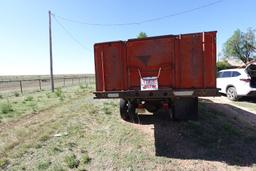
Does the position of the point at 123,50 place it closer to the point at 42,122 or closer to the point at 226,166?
the point at 226,166

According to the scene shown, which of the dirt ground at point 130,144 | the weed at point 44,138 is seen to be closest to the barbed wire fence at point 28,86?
the dirt ground at point 130,144

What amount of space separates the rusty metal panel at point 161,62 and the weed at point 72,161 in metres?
1.83

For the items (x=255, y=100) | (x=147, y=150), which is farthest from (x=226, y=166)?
(x=255, y=100)

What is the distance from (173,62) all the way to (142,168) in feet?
7.83

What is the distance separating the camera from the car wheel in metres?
13.3

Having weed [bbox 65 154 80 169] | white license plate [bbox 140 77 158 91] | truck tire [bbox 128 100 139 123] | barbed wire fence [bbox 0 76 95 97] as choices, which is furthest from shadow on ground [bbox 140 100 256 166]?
barbed wire fence [bbox 0 76 95 97]

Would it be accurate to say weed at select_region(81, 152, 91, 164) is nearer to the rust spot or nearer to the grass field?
the grass field

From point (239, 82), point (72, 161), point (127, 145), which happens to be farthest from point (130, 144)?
point (239, 82)

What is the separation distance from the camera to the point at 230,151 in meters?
5.27

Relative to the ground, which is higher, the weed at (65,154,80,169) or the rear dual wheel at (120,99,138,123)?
the rear dual wheel at (120,99,138,123)

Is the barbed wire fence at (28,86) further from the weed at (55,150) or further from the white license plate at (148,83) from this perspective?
the white license plate at (148,83)

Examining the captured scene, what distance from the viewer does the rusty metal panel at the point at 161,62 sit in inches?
212

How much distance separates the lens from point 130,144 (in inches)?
222

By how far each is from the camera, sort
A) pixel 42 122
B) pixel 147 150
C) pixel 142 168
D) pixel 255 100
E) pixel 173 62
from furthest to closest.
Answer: pixel 255 100 → pixel 42 122 → pixel 173 62 → pixel 147 150 → pixel 142 168
